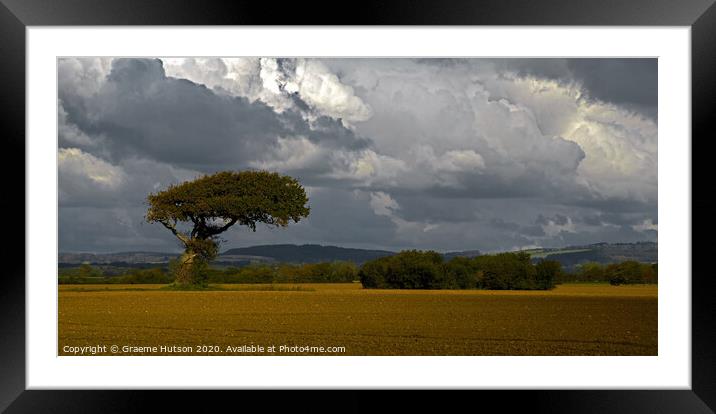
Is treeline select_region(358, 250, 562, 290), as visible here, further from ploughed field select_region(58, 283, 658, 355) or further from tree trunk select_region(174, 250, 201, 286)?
tree trunk select_region(174, 250, 201, 286)

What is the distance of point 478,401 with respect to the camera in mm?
5426

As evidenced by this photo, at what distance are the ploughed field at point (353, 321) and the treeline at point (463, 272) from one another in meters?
0.29

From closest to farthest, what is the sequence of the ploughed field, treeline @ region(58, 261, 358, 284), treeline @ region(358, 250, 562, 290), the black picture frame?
1. the black picture frame
2. the ploughed field
3. treeline @ region(58, 261, 358, 284)
4. treeline @ region(358, 250, 562, 290)

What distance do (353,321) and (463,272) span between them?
14.1 feet

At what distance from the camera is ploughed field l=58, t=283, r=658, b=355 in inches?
318

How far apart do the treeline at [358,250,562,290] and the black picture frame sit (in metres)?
7.82

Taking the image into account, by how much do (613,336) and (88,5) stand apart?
7.33m

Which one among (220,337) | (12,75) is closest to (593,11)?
(12,75)

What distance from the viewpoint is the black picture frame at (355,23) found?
206 inches

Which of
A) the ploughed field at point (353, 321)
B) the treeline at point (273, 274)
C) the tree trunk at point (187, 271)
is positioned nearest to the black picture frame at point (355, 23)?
the ploughed field at point (353, 321)

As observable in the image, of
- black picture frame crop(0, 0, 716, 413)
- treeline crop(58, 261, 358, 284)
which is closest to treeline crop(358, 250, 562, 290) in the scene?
treeline crop(58, 261, 358, 284)

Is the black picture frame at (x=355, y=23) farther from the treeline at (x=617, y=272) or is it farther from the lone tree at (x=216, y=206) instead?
the lone tree at (x=216, y=206)

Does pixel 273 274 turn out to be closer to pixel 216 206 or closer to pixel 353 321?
pixel 353 321

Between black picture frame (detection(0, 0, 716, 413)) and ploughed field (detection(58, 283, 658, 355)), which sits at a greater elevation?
black picture frame (detection(0, 0, 716, 413))
